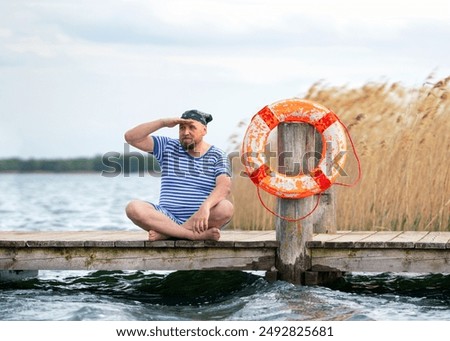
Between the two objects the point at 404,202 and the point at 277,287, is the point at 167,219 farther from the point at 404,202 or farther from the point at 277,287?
the point at 404,202

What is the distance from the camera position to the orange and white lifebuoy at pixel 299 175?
694 centimetres

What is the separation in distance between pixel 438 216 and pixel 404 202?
0.32m

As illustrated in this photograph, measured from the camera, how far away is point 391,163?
9070 mm

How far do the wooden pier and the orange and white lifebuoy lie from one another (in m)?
0.39

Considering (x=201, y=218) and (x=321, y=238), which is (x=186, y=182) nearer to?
(x=201, y=218)

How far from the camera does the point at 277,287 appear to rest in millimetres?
6965

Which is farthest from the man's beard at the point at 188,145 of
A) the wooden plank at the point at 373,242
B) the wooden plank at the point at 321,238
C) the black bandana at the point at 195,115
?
the wooden plank at the point at 373,242

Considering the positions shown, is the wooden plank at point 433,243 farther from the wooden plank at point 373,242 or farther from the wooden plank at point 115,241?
the wooden plank at point 115,241

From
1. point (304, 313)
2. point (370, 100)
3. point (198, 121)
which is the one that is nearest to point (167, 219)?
point (198, 121)

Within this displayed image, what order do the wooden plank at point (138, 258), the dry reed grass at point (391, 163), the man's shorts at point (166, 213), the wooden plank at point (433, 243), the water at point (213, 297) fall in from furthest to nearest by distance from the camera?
the dry reed grass at point (391, 163), the wooden plank at point (138, 258), the wooden plank at point (433, 243), the man's shorts at point (166, 213), the water at point (213, 297)

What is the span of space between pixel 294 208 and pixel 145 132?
1.12 meters

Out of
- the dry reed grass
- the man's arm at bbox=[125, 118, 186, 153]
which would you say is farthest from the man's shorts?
the dry reed grass

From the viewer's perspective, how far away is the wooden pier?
705 centimetres

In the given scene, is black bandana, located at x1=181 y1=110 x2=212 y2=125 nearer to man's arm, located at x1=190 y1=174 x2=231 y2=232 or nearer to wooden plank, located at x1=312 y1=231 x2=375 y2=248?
man's arm, located at x1=190 y1=174 x2=231 y2=232
